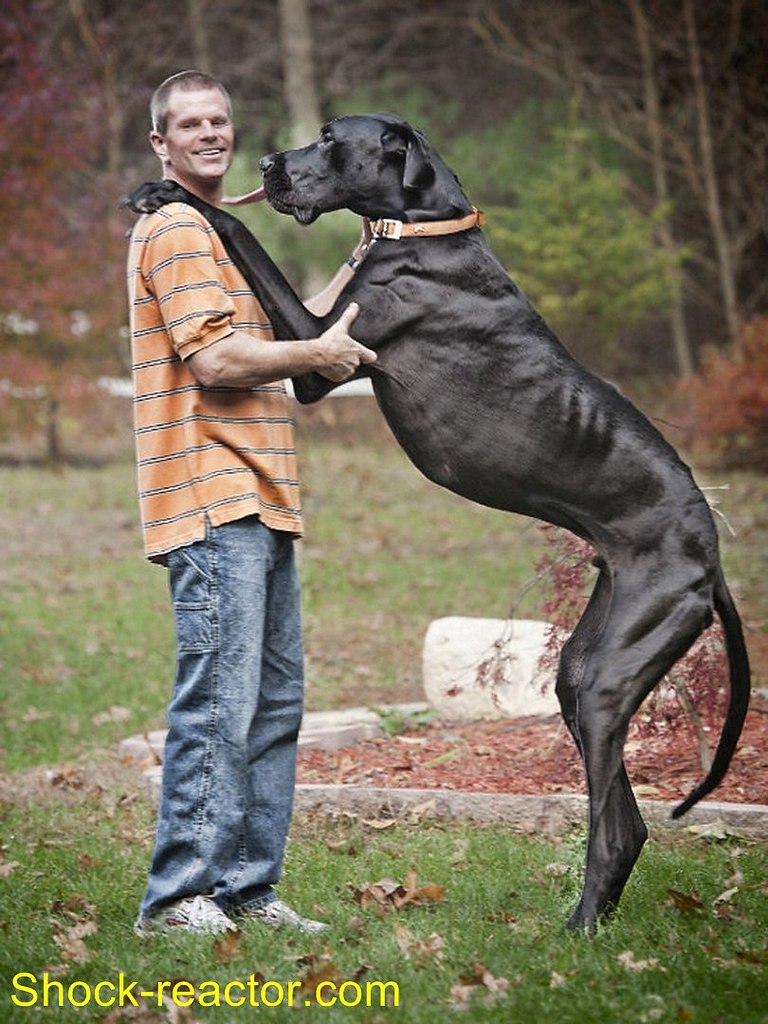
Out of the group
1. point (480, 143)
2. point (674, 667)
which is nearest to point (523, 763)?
point (674, 667)

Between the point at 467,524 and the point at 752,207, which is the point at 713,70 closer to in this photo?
the point at 752,207

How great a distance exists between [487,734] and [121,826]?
1796 millimetres

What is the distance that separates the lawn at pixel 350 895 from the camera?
12.0 feet

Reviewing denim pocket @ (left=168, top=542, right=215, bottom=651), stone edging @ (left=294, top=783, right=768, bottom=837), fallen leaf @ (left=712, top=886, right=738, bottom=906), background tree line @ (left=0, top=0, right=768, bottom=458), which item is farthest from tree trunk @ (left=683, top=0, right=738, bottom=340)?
denim pocket @ (left=168, top=542, right=215, bottom=651)

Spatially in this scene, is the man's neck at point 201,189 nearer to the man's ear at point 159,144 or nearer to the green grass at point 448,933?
the man's ear at point 159,144

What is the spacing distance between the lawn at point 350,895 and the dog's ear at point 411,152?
2.10m

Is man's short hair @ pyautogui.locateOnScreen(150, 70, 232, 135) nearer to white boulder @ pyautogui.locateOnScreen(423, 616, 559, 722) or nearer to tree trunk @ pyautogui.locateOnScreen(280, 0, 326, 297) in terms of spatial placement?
white boulder @ pyautogui.locateOnScreen(423, 616, 559, 722)

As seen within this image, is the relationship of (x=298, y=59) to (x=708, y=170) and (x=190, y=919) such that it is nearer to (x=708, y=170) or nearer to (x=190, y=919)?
(x=708, y=170)

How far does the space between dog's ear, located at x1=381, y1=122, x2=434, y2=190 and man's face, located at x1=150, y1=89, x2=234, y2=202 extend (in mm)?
456

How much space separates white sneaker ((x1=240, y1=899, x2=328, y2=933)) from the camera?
4281 millimetres

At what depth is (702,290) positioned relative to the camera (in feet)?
61.2

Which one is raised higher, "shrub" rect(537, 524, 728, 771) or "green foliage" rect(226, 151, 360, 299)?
"green foliage" rect(226, 151, 360, 299)

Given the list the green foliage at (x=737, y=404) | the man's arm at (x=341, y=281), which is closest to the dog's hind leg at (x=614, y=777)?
the man's arm at (x=341, y=281)

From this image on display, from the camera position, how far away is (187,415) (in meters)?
4.09
